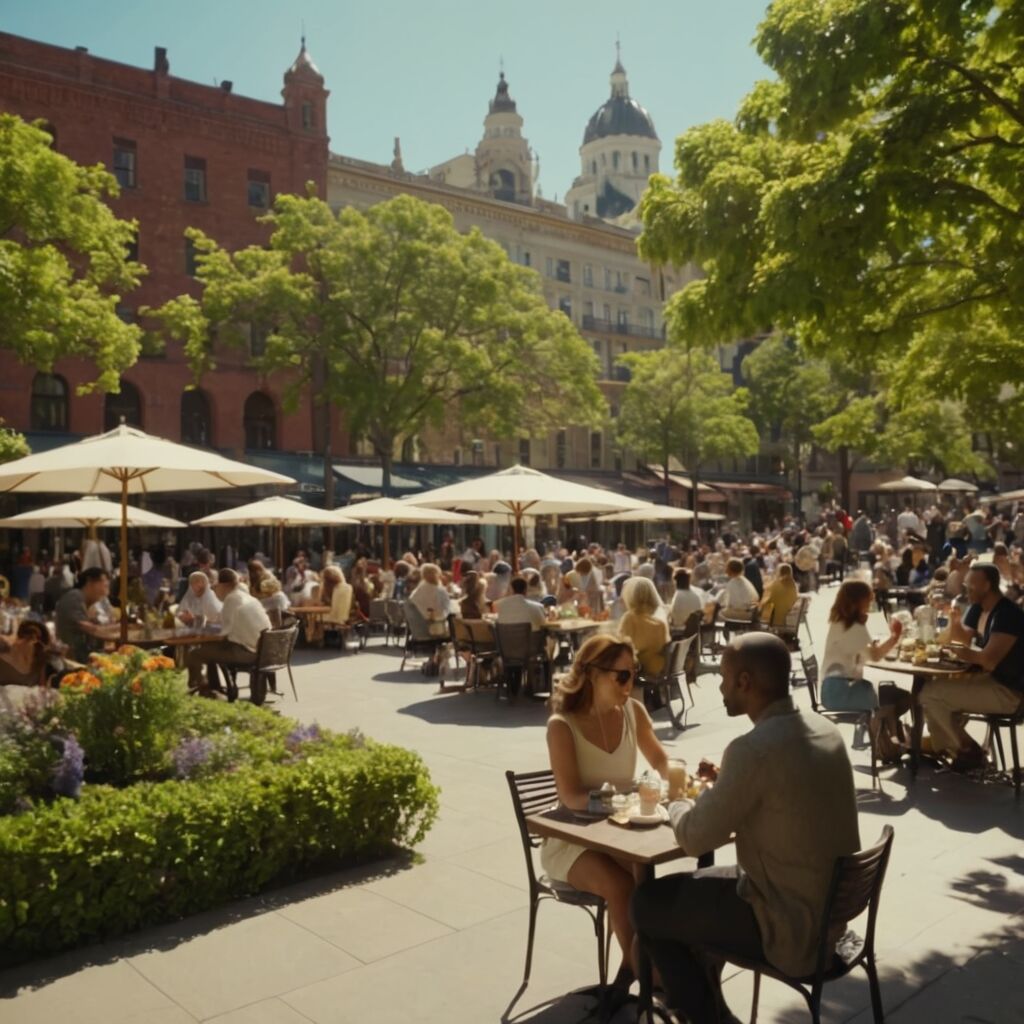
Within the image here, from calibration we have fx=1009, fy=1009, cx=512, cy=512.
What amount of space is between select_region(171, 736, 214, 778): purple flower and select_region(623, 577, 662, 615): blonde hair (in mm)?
4935

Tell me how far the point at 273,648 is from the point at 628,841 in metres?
7.81

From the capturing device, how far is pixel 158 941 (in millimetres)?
5016

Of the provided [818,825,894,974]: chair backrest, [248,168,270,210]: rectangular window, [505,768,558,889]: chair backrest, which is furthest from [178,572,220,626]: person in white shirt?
[248,168,270,210]: rectangular window

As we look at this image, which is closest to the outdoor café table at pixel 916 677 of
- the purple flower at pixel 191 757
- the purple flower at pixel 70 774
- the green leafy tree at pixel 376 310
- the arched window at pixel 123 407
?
the purple flower at pixel 191 757

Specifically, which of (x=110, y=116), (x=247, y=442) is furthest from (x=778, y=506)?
(x=110, y=116)

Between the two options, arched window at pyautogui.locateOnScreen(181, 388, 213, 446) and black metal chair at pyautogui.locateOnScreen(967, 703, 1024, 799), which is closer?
black metal chair at pyautogui.locateOnScreen(967, 703, 1024, 799)

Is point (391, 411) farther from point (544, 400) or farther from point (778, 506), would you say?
point (778, 506)

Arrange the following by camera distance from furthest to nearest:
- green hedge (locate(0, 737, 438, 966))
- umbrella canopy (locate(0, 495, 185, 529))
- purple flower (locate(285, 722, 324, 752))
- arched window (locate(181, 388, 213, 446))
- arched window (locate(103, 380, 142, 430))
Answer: arched window (locate(181, 388, 213, 446)) → arched window (locate(103, 380, 142, 430)) → umbrella canopy (locate(0, 495, 185, 529)) → purple flower (locate(285, 722, 324, 752)) → green hedge (locate(0, 737, 438, 966))

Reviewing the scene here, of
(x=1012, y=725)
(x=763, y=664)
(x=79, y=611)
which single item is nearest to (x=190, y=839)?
(x=763, y=664)

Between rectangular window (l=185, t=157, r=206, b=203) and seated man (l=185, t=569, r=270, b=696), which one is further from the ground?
rectangular window (l=185, t=157, r=206, b=203)

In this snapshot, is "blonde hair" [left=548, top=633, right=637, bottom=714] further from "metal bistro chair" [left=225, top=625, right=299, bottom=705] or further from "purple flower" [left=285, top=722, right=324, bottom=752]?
A: "metal bistro chair" [left=225, top=625, right=299, bottom=705]

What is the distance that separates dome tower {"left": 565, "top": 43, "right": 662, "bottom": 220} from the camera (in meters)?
118

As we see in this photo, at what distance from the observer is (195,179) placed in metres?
38.2

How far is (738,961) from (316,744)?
388 cm
